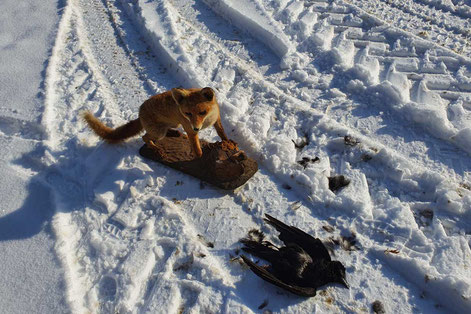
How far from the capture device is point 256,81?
343cm

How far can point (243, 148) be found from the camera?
2.93 metres

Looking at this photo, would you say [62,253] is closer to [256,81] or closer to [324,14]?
[256,81]

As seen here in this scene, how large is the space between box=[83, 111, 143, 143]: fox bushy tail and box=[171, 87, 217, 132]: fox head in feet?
2.06

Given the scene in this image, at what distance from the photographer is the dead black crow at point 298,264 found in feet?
6.97

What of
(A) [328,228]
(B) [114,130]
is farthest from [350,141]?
(B) [114,130]

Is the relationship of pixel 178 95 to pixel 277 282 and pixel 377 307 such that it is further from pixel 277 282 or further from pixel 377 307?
pixel 377 307

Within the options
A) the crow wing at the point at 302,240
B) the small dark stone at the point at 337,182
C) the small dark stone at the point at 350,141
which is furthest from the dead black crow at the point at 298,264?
the small dark stone at the point at 350,141

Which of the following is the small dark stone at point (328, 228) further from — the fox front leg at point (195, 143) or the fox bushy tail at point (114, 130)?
the fox bushy tail at point (114, 130)

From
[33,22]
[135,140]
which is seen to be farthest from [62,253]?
[33,22]

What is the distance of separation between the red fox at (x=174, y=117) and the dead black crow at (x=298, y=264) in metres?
0.79

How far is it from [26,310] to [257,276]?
1320mm

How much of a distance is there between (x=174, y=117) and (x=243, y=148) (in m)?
0.71

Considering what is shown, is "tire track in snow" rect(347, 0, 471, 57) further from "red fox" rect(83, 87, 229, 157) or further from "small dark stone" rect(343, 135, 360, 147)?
"red fox" rect(83, 87, 229, 157)

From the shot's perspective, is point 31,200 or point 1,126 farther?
point 1,126
